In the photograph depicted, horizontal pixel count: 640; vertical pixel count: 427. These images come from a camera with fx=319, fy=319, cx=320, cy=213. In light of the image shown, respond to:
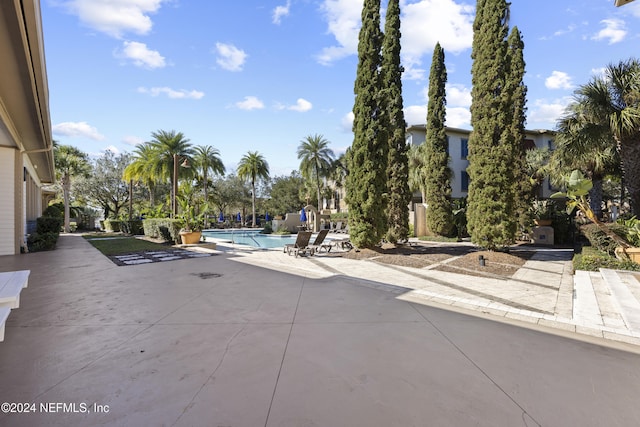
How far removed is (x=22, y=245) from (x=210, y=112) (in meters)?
9.16

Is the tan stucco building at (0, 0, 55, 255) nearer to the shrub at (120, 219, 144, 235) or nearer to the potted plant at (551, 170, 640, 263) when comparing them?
the shrub at (120, 219, 144, 235)

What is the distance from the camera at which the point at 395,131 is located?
1501cm

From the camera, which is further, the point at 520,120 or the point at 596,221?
the point at 520,120

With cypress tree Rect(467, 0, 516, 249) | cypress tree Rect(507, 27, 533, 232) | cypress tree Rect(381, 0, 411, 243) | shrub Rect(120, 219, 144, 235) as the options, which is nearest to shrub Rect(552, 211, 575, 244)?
cypress tree Rect(507, 27, 533, 232)

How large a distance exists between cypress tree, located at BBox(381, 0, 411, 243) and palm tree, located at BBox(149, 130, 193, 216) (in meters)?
18.4

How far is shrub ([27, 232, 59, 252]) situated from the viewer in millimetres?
12523

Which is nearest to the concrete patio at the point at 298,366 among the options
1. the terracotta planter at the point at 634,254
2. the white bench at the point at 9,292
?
the white bench at the point at 9,292


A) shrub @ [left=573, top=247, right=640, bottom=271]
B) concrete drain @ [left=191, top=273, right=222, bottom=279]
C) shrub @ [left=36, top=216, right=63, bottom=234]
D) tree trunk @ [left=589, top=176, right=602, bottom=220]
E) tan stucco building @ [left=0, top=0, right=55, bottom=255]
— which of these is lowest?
concrete drain @ [left=191, top=273, right=222, bottom=279]

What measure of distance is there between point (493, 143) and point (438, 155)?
7.44 metres

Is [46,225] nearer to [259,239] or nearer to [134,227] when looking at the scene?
[134,227]

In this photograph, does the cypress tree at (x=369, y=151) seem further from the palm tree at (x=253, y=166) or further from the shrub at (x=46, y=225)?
the palm tree at (x=253, y=166)

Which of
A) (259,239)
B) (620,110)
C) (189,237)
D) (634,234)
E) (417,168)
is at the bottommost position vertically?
(259,239)

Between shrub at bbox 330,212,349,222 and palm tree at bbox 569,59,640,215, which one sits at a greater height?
palm tree at bbox 569,59,640,215

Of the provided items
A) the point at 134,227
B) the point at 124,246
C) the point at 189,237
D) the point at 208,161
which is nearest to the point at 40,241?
the point at 124,246
